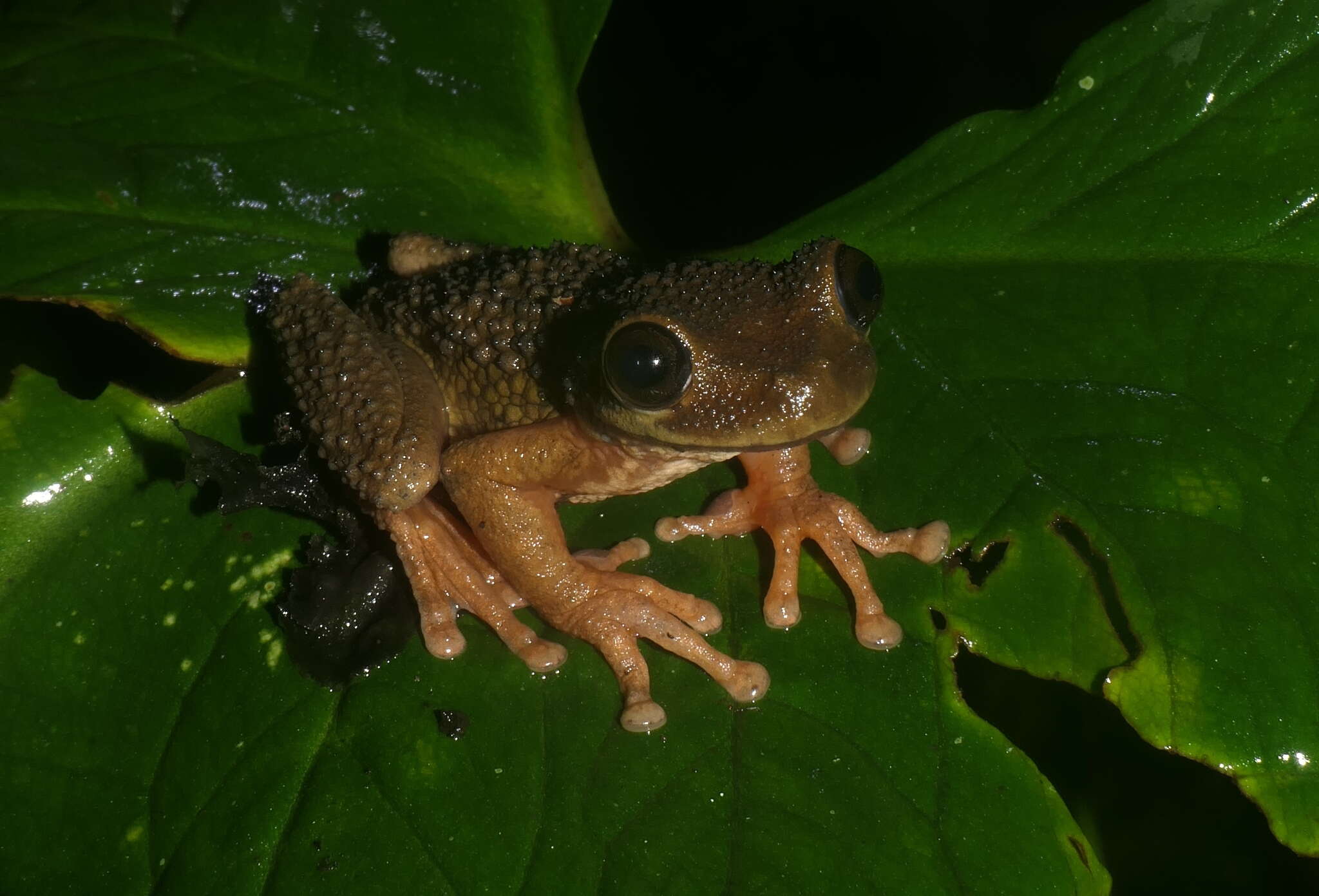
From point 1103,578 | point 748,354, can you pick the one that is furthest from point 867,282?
point 1103,578

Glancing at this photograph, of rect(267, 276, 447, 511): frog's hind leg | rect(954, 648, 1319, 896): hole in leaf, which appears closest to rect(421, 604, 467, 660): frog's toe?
rect(267, 276, 447, 511): frog's hind leg

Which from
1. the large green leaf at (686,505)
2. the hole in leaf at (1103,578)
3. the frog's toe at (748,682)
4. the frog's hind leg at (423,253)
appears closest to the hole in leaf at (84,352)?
the large green leaf at (686,505)

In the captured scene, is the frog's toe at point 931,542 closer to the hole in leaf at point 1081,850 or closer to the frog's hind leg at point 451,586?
the hole in leaf at point 1081,850

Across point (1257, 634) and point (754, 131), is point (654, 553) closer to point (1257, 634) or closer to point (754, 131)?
point (1257, 634)

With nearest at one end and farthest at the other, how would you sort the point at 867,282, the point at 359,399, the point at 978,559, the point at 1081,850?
the point at 1081,850
the point at 867,282
the point at 978,559
the point at 359,399

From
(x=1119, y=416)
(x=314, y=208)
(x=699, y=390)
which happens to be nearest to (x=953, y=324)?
(x=1119, y=416)

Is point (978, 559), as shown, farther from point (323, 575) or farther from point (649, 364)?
point (323, 575)

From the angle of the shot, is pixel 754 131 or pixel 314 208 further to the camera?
pixel 754 131
